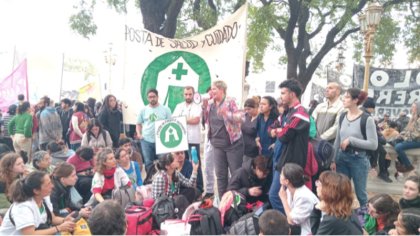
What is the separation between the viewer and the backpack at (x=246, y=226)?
3.63 m

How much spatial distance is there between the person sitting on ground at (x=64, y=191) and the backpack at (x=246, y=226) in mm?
1711

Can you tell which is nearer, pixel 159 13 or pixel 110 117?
pixel 110 117

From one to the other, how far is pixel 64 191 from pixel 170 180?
115cm

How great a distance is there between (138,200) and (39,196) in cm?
136

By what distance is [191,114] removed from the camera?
5715mm

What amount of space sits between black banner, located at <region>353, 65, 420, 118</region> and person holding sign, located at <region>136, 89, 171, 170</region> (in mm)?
5419

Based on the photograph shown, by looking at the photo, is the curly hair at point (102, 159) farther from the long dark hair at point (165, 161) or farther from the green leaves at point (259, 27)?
the green leaves at point (259, 27)

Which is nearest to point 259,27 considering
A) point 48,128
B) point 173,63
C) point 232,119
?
point 173,63

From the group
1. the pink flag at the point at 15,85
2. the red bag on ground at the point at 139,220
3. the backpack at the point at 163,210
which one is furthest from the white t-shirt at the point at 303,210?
the pink flag at the point at 15,85

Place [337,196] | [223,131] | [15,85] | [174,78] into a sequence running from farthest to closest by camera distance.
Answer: [15,85] < [174,78] < [223,131] < [337,196]

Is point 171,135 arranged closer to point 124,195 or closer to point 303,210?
point 124,195

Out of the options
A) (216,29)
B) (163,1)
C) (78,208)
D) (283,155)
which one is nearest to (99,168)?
(78,208)

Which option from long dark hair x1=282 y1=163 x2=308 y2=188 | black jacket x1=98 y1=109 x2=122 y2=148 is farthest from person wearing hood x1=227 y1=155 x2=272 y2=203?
black jacket x1=98 y1=109 x2=122 y2=148

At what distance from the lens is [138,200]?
4.48 m
